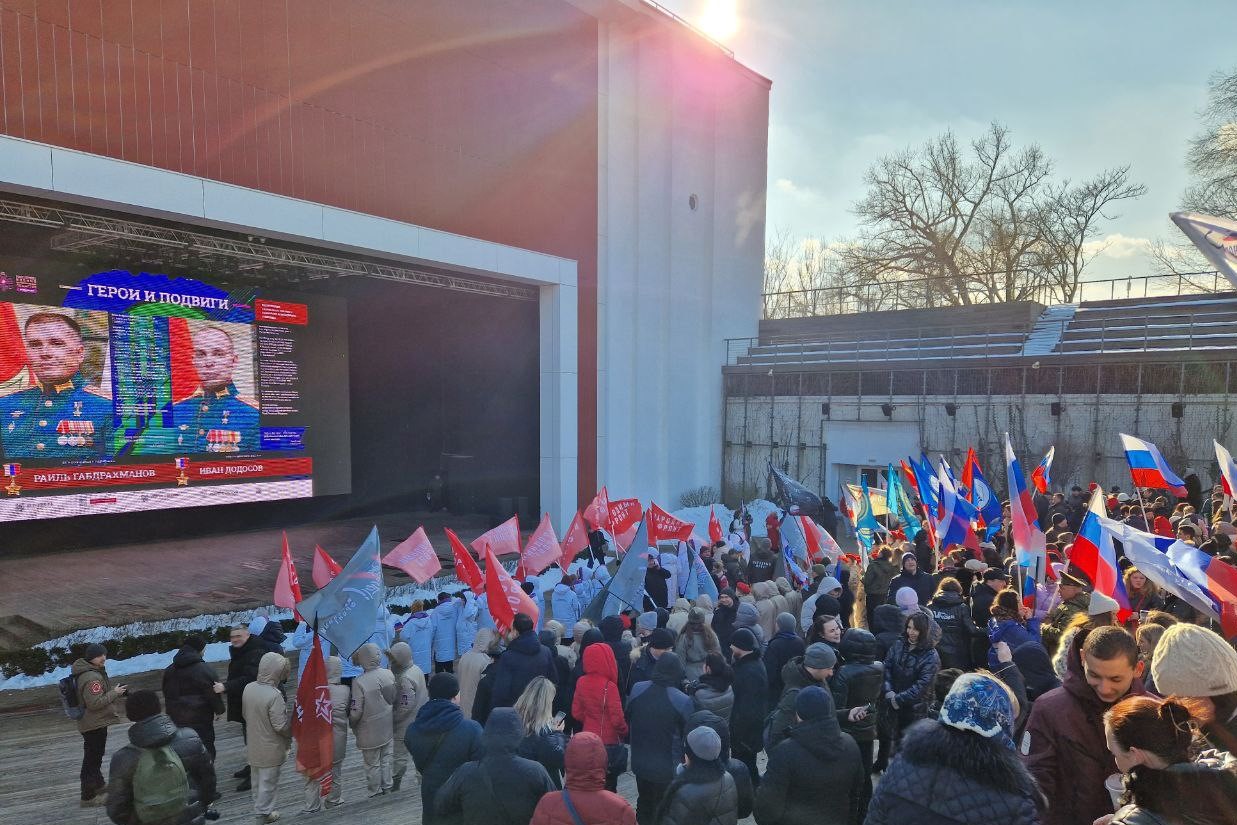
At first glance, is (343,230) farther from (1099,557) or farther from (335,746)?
(1099,557)

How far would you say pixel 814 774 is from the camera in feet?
11.1

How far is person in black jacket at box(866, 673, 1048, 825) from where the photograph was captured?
2330 millimetres

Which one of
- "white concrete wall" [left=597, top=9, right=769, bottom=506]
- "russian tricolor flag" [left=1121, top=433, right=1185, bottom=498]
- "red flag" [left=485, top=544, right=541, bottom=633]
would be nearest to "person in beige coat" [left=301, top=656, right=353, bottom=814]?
"red flag" [left=485, top=544, right=541, bottom=633]

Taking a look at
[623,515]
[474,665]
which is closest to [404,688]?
[474,665]

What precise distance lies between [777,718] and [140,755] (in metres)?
3.43

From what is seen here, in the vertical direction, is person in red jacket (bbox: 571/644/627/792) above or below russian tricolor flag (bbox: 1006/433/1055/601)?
below

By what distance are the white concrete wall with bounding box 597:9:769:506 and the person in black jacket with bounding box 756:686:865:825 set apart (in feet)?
54.4

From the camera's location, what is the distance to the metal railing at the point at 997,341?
1819 centimetres

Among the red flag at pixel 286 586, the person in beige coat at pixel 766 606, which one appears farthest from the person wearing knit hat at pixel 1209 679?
the red flag at pixel 286 586

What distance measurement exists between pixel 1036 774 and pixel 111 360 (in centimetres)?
1671

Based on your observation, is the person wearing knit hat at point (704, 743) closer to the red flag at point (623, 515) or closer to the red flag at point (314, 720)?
the red flag at point (314, 720)

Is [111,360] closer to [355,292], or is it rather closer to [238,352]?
[238,352]

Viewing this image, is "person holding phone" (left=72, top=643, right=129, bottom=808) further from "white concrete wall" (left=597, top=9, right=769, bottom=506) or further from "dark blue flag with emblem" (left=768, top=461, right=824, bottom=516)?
"white concrete wall" (left=597, top=9, right=769, bottom=506)

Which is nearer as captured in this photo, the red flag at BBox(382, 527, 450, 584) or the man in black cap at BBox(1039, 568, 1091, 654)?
the man in black cap at BBox(1039, 568, 1091, 654)
